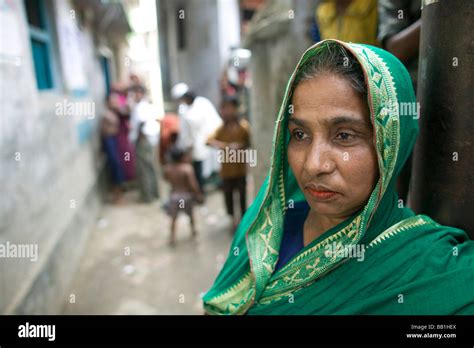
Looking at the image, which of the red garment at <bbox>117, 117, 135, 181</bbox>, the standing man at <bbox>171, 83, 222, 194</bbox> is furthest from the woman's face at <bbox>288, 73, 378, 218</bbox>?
the red garment at <bbox>117, 117, 135, 181</bbox>

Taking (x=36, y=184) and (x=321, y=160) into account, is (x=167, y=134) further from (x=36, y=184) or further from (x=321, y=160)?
(x=321, y=160)

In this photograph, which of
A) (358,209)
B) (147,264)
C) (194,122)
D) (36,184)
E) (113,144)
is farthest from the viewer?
(113,144)

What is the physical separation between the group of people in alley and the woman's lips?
112 inches

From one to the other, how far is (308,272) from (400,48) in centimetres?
101

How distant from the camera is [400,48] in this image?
4.80 feet

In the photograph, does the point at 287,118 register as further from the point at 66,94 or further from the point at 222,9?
the point at 222,9

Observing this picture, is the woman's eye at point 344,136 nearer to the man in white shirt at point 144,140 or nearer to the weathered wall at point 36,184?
the weathered wall at point 36,184

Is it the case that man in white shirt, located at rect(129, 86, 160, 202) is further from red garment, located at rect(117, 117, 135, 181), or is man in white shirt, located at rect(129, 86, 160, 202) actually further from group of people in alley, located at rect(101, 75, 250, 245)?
red garment, located at rect(117, 117, 135, 181)

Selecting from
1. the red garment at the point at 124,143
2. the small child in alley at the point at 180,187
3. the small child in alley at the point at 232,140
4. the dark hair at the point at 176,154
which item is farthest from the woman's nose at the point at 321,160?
the red garment at the point at 124,143

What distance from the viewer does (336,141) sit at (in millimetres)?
963

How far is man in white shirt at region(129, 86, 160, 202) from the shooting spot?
20.4 ft

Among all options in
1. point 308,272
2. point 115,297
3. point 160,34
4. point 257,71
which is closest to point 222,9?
point 160,34

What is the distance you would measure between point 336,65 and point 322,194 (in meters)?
0.35

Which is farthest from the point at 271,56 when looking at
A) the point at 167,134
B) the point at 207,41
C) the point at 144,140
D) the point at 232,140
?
the point at 207,41
